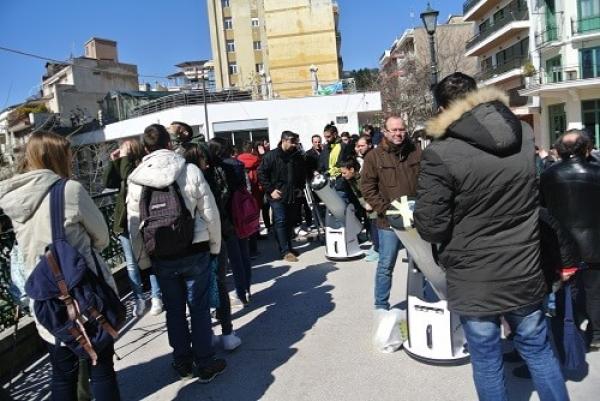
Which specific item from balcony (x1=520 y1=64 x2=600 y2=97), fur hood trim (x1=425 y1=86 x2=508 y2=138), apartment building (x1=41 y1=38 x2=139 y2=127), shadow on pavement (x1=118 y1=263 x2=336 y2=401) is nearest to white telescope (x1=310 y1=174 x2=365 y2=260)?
shadow on pavement (x1=118 y1=263 x2=336 y2=401)

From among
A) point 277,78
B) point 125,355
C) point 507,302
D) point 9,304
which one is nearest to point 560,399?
point 507,302

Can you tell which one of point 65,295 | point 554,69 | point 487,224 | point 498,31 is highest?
point 498,31

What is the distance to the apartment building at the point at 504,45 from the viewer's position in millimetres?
37094

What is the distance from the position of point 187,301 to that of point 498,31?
41.5m

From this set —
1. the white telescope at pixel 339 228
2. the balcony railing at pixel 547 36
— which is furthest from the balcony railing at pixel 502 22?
the white telescope at pixel 339 228

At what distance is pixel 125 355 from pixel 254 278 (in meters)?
2.46

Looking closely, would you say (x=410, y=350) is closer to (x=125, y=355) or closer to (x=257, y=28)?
(x=125, y=355)

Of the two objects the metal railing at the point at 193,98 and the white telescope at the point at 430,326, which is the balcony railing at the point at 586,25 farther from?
the white telescope at the point at 430,326

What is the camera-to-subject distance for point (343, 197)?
805 centimetres

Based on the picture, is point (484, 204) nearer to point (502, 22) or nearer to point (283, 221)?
point (283, 221)

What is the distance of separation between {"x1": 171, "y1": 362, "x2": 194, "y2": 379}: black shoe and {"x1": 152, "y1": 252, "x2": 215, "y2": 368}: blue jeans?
3 cm

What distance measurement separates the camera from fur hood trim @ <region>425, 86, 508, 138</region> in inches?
96.2

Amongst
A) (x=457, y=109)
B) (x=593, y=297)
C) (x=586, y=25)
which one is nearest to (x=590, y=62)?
(x=586, y=25)

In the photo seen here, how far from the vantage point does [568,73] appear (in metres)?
31.8
